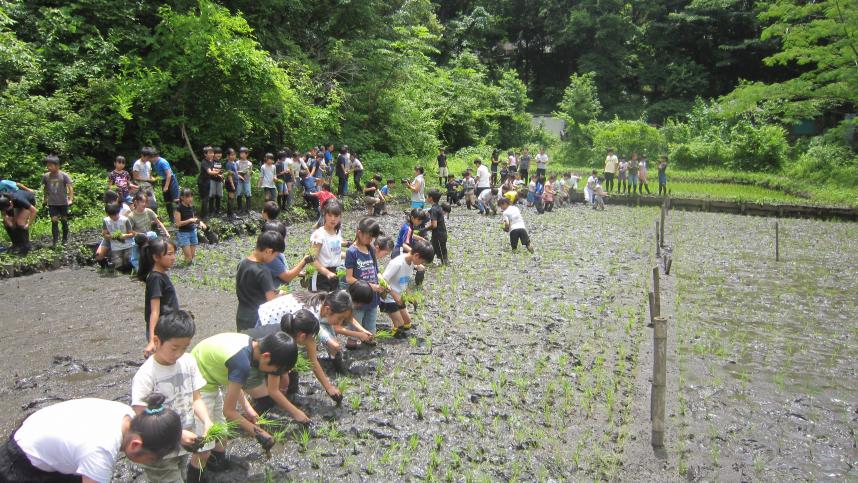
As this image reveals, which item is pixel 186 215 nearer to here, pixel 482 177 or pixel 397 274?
pixel 397 274

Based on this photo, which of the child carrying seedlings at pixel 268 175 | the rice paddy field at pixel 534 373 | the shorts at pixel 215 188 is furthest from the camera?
the child carrying seedlings at pixel 268 175

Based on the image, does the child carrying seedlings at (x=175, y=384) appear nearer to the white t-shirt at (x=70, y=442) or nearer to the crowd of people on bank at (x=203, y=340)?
the crowd of people on bank at (x=203, y=340)

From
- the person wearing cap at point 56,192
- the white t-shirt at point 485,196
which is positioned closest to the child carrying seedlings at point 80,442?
the person wearing cap at point 56,192

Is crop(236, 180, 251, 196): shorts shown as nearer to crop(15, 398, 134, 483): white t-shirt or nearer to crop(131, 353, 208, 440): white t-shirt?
crop(131, 353, 208, 440): white t-shirt

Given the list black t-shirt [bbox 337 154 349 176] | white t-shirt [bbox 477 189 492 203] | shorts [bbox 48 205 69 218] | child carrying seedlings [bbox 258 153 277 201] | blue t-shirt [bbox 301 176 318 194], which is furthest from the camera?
white t-shirt [bbox 477 189 492 203]

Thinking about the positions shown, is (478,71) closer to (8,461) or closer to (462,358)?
(462,358)

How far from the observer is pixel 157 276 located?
17.2ft

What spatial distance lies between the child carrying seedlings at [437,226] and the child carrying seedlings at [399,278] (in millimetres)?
3834

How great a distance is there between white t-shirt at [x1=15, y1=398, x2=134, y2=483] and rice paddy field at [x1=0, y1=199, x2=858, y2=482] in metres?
1.80

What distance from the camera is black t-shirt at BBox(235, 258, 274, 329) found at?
18.2 ft

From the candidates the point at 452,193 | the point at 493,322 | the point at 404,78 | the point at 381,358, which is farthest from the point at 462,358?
the point at 404,78

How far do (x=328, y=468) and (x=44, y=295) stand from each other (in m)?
6.91

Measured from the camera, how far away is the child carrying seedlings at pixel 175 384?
3.70 m

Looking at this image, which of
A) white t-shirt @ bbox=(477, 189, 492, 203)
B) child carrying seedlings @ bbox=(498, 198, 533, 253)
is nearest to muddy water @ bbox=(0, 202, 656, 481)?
child carrying seedlings @ bbox=(498, 198, 533, 253)
